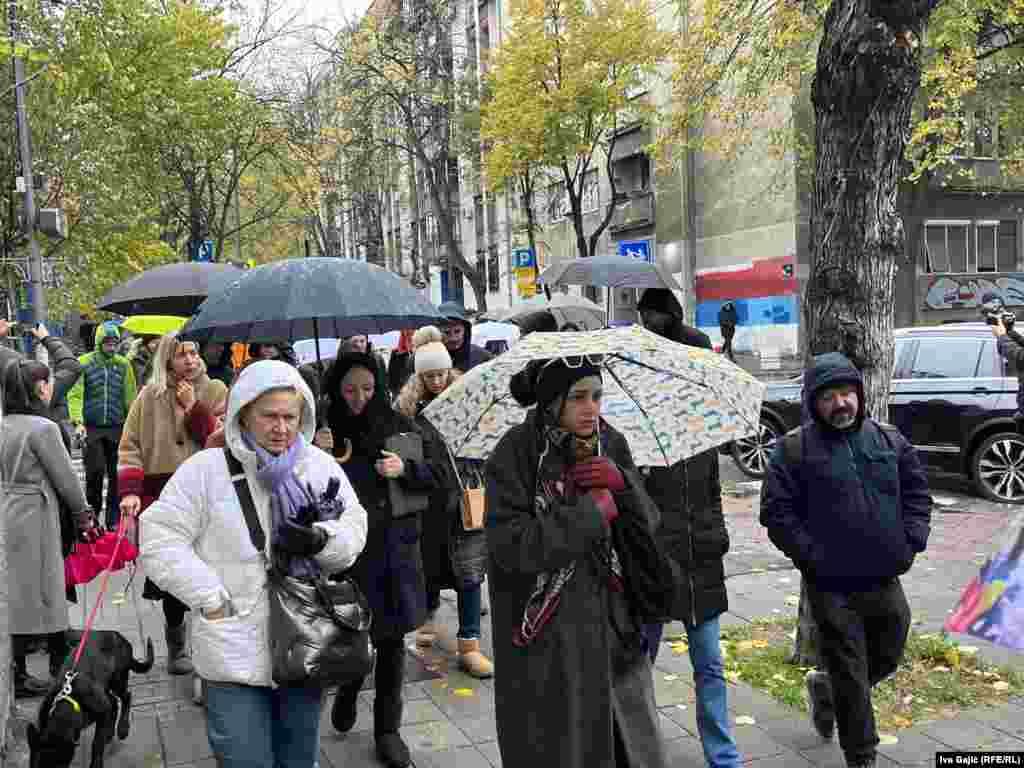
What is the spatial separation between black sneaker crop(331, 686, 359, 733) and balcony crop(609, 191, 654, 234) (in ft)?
98.3

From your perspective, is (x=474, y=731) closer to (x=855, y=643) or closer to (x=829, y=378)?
(x=855, y=643)

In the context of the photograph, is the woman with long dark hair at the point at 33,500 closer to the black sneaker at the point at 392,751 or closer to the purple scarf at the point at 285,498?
the black sneaker at the point at 392,751

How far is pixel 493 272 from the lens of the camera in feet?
154

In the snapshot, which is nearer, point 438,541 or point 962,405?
point 438,541

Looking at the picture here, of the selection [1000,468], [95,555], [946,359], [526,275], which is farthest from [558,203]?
[95,555]

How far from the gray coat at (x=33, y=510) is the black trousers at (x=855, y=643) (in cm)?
372

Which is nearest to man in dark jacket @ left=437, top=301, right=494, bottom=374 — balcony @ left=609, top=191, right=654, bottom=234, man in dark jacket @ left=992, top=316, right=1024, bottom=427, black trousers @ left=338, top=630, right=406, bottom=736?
black trousers @ left=338, top=630, right=406, bottom=736

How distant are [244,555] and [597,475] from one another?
1.18m

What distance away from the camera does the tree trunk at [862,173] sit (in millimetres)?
4918

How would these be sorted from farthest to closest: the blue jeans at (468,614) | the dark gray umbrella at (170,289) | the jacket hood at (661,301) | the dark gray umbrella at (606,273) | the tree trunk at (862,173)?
the dark gray umbrella at (606,273) → the dark gray umbrella at (170,289) → the blue jeans at (468,614) → the jacket hood at (661,301) → the tree trunk at (862,173)

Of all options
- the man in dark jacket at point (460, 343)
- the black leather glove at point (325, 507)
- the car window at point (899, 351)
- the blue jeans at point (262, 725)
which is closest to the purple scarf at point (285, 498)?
the black leather glove at point (325, 507)

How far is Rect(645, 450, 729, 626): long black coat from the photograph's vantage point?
160 inches

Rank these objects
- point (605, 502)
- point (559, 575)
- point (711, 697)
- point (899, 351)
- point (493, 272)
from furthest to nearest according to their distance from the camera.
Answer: point (493, 272), point (899, 351), point (711, 697), point (559, 575), point (605, 502)

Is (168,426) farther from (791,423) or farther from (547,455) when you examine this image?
(791,423)
